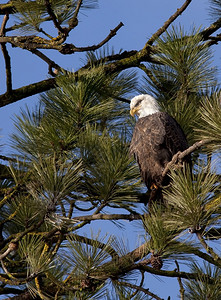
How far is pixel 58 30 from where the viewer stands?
352 cm

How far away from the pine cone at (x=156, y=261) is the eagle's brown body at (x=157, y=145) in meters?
0.93

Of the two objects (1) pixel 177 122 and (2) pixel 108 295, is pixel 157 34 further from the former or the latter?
(2) pixel 108 295

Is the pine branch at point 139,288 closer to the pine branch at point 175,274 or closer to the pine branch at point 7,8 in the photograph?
the pine branch at point 175,274

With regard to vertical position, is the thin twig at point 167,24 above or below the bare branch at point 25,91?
above

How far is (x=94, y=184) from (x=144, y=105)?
0.98 m

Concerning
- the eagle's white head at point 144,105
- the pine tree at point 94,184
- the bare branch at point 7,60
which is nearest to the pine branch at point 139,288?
the pine tree at point 94,184

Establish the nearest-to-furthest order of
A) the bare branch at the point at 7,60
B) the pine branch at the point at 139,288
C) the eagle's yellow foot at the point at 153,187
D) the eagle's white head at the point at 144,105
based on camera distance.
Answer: the pine branch at the point at 139,288, the eagle's yellow foot at the point at 153,187, the bare branch at the point at 7,60, the eagle's white head at the point at 144,105

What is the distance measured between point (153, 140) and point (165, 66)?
517 mm

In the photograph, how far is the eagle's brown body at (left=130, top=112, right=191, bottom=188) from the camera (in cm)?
365

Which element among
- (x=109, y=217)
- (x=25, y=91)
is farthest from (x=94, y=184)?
(x=25, y=91)

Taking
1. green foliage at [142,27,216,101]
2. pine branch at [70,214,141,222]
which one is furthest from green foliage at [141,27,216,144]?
pine branch at [70,214,141,222]

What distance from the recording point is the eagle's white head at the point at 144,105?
3.95 meters

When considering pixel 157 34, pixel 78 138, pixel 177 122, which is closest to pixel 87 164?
pixel 78 138

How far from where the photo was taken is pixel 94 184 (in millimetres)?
3164
